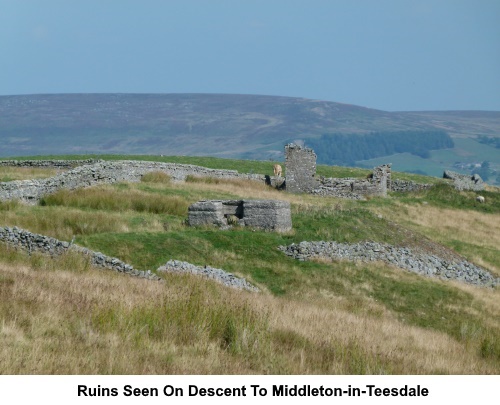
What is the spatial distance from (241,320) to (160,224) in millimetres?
13327

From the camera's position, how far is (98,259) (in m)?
20.2

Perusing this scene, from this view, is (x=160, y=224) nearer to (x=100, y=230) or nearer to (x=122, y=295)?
(x=100, y=230)

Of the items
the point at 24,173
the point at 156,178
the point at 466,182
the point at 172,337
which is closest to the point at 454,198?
the point at 466,182

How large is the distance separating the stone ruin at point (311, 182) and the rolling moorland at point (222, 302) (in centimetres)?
798

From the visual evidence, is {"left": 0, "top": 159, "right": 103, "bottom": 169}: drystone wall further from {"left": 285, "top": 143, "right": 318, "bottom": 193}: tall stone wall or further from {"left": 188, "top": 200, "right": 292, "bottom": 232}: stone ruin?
{"left": 188, "top": 200, "right": 292, "bottom": 232}: stone ruin

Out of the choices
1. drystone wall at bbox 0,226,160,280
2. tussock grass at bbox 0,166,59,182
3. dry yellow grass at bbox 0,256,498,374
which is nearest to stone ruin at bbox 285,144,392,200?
tussock grass at bbox 0,166,59,182

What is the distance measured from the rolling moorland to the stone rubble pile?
0.80 metres

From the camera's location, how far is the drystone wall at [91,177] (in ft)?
105

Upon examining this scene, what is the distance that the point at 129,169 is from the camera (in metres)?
39.4

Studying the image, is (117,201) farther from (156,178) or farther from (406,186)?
(406,186)

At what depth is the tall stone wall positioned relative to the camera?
1768 inches

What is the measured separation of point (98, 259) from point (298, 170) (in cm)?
2587

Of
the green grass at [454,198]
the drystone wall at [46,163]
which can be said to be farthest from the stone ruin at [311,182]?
the drystone wall at [46,163]
